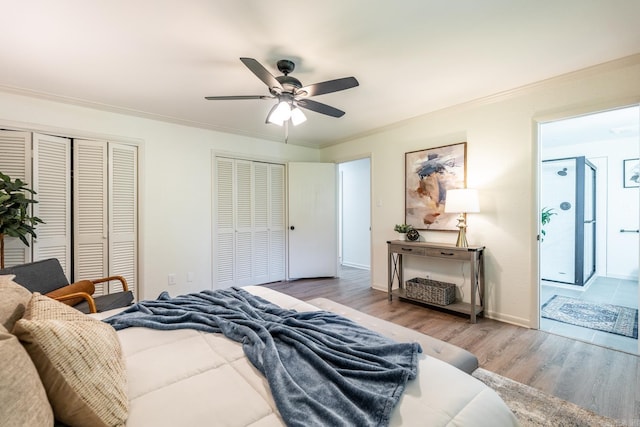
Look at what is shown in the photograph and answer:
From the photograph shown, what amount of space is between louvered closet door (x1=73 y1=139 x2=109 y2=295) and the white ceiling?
0.57 metres

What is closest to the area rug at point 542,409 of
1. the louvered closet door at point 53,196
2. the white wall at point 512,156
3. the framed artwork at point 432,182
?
the white wall at point 512,156

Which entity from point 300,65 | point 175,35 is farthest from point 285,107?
point 175,35

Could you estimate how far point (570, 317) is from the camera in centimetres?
312

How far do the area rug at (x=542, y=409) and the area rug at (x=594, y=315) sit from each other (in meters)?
1.62

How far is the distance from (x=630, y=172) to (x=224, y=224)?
6.54 metres

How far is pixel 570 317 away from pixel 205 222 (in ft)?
15.3

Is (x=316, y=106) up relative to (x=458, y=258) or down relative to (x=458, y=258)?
up

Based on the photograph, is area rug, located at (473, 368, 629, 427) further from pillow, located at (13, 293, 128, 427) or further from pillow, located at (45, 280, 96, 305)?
pillow, located at (45, 280, 96, 305)

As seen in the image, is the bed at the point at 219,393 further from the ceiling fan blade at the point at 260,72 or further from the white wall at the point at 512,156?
the white wall at the point at 512,156

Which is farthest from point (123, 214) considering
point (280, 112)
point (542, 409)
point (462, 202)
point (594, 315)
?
point (594, 315)

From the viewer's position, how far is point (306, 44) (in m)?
2.10

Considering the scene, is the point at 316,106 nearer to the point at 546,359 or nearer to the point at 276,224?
the point at 276,224

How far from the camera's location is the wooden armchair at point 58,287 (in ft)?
7.05

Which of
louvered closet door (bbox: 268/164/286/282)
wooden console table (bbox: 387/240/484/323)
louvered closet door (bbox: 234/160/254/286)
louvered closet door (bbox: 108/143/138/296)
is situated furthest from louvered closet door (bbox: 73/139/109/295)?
wooden console table (bbox: 387/240/484/323)
